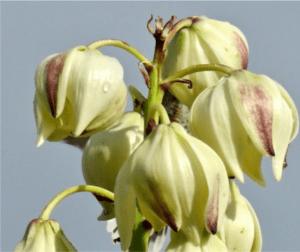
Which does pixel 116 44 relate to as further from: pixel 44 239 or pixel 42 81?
pixel 44 239

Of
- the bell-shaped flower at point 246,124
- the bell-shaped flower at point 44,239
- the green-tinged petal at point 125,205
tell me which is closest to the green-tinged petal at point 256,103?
the bell-shaped flower at point 246,124

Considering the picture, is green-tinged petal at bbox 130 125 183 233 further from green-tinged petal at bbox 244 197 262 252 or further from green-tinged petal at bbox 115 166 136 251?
green-tinged petal at bbox 244 197 262 252

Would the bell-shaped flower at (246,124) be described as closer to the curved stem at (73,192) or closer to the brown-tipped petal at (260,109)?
the brown-tipped petal at (260,109)

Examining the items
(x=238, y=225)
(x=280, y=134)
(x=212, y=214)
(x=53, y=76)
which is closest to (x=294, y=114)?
(x=280, y=134)

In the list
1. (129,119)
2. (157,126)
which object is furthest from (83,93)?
(129,119)

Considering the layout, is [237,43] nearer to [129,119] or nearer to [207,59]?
[207,59]

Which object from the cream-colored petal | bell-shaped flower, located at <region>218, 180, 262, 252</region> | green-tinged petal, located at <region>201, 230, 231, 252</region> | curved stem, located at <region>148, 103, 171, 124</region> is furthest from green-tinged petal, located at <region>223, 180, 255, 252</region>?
the cream-colored petal
